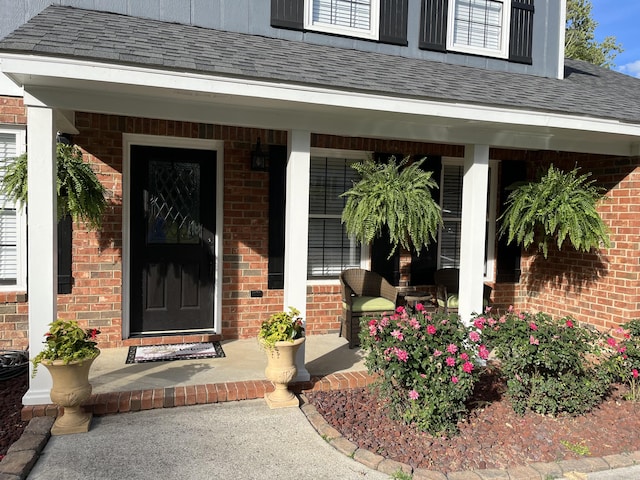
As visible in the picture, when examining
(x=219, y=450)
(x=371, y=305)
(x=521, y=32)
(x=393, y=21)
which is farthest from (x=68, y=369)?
(x=521, y=32)

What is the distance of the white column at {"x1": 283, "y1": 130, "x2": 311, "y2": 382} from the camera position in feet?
13.6

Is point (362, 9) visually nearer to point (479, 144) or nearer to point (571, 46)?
point (479, 144)

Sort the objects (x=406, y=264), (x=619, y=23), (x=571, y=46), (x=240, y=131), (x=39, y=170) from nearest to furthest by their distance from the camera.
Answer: (x=39, y=170), (x=240, y=131), (x=406, y=264), (x=571, y=46), (x=619, y=23)

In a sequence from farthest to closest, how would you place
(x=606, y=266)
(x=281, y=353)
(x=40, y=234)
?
(x=606, y=266) < (x=281, y=353) < (x=40, y=234)

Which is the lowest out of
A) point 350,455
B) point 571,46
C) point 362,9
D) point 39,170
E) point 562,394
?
point 350,455

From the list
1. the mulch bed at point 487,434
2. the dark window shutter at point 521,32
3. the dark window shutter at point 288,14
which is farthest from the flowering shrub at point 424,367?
the dark window shutter at point 521,32

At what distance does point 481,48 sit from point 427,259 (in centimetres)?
278

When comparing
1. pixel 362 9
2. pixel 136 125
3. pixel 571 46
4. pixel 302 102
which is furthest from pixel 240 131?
pixel 571 46

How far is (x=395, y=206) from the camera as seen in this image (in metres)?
4.45

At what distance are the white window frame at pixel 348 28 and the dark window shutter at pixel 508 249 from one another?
253 centimetres

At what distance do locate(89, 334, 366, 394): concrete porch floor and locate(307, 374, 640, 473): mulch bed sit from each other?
2.17ft

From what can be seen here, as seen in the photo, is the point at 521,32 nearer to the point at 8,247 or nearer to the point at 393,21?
the point at 393,21

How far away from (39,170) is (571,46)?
80.8 ft

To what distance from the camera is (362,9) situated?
5.66 m
